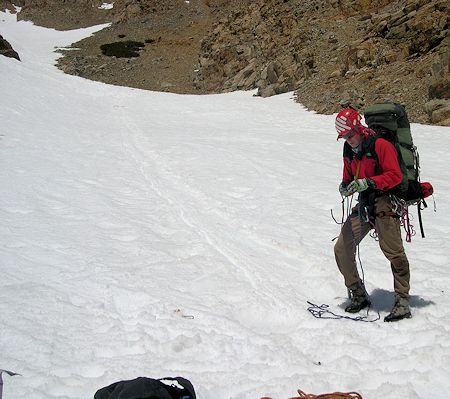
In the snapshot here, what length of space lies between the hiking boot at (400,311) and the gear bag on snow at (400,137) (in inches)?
43.0

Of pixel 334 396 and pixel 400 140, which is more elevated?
pixel 400 140

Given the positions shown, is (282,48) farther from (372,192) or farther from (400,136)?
(372,192)

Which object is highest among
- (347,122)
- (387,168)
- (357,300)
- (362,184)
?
(347,122)

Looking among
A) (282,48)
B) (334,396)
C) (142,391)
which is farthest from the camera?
(282,48)

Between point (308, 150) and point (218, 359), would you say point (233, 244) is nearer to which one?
point (218, 359)

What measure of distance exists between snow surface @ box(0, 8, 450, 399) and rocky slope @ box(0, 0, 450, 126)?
338 inches

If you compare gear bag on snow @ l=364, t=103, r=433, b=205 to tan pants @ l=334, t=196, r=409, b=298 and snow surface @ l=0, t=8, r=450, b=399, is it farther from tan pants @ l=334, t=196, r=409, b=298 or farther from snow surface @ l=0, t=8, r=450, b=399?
snow surface @ l=0, t=8, r=450, b=399

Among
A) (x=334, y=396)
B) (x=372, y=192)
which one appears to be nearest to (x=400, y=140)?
(x=372, y=192)

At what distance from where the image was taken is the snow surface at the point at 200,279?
4.07 meters

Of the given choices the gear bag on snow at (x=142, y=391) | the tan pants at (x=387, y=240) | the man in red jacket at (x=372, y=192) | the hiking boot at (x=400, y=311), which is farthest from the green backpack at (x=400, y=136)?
the gear bag on snow at (x=142, y=391)

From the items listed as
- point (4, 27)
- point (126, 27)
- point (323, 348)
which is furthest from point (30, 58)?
point (323, 348)

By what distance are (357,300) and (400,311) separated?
53 cm

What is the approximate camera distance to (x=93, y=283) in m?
5.82

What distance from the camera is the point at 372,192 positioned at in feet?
15.4
